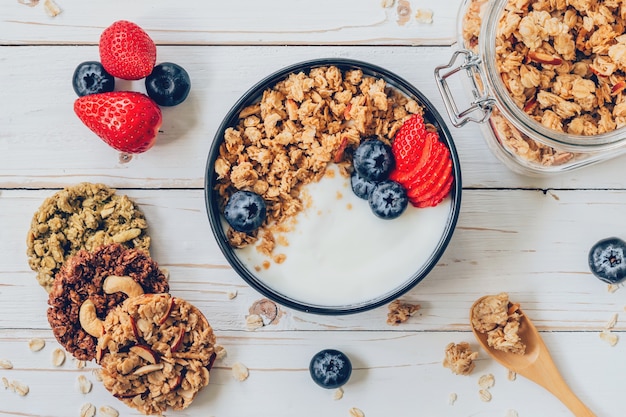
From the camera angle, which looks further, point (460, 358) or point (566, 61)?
point (460, 358)

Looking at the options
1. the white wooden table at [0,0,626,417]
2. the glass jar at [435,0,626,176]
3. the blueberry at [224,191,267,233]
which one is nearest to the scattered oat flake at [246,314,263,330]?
the white wooden table at [0,0,626,417]

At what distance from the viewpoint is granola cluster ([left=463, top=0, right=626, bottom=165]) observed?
3.47 feet

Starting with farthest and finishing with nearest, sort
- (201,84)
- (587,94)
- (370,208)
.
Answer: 1. (201,84)
2. (370,208)
3. (587,94)

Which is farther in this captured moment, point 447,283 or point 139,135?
point 447,283

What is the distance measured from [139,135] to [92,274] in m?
0.25

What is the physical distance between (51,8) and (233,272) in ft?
1.92

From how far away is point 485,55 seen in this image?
108 cm

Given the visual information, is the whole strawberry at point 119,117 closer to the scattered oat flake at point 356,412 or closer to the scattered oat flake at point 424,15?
the scattered oat flake at point 424,15

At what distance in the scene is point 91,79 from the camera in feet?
4.01

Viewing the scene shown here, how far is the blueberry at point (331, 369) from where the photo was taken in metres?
1.26

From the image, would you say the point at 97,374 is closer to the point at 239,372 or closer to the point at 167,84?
the point at 239,372

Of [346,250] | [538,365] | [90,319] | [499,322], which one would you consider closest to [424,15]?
[346,250]

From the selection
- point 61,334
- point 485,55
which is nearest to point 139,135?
point 61,334

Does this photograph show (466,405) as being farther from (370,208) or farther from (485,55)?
(485,55)
